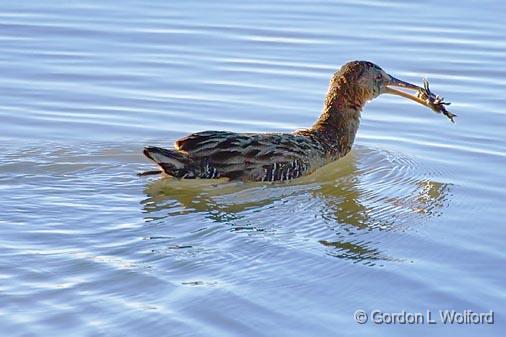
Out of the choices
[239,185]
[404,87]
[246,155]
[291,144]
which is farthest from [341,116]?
[239,185]

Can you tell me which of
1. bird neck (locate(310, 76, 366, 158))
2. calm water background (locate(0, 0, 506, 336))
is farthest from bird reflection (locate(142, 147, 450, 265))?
bird neck (locate(310, 76, 366, 158))

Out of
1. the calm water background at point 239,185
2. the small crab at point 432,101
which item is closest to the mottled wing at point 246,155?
the calm water background at point 239,185

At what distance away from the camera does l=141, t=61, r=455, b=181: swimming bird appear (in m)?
10.9

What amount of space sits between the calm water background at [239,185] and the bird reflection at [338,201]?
0.08 feet

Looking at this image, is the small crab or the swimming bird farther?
the small crab

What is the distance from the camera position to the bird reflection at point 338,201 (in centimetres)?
976

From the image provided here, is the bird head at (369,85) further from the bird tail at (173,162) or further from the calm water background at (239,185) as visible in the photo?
the bird tail at (173,162)

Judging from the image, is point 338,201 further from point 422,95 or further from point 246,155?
point 422,95

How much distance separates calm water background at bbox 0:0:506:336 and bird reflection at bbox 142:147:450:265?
0.08 feet

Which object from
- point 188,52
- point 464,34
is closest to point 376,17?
point 464,34

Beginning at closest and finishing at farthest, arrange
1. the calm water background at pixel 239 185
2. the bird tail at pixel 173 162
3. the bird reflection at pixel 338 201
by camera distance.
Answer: the calm water background at pixel 239 185
the bird reflection at pixel 338 201
the bird tail at pixel 173 162

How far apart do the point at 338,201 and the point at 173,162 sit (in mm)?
1314

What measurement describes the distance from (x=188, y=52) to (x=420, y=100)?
11.1 feet

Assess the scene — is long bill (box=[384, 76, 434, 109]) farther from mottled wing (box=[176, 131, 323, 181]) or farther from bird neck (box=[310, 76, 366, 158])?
mottled wing (box=[176, 131, 323, 181])
